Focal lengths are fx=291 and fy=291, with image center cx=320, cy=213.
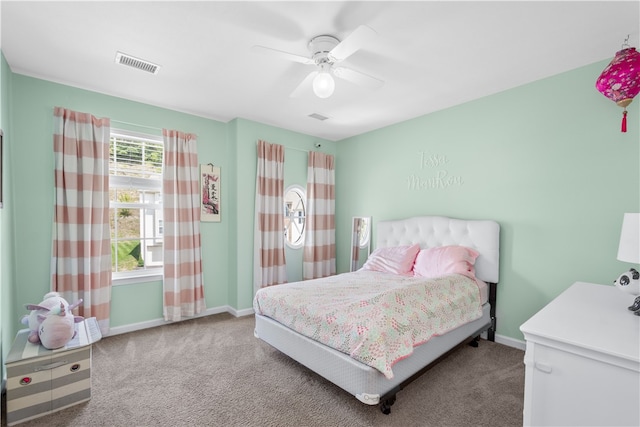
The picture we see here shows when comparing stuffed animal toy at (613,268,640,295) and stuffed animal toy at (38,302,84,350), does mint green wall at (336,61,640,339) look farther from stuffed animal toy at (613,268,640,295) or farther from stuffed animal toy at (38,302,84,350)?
stuffed animal toy at (38,302,84,350)

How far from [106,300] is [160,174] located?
1492mm

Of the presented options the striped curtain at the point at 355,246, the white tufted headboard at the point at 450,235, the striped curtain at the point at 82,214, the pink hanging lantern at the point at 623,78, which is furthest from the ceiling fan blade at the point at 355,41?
the striped curtain at the point at 355,246

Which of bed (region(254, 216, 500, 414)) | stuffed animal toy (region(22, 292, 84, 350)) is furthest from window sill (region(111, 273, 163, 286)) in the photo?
bed (region(254, 216, 500, 414))

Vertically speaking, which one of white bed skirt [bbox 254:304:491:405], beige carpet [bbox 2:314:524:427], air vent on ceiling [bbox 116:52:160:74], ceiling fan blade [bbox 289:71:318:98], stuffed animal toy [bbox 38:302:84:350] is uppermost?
air vent on ceiling [bbox 116:52:160:74]

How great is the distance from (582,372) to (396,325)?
0.95 metres

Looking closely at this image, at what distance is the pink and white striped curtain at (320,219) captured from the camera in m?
4.52

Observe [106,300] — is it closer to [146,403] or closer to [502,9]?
[146,403]

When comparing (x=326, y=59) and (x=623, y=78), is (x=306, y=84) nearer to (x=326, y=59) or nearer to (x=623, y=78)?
(x=326, y=59)

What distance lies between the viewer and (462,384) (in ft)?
7.41

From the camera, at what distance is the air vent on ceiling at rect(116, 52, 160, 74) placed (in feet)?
7.68

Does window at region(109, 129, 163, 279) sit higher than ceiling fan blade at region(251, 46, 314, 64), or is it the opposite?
ceiling fan blade at region(251, 46, 314, 64)

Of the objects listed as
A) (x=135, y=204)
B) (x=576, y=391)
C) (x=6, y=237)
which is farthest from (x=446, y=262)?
(x=6, y=237)

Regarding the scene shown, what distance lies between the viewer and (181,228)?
3494 mm

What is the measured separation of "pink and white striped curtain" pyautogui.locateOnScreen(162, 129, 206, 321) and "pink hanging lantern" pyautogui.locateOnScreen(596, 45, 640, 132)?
13.0 feet
